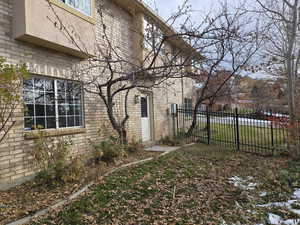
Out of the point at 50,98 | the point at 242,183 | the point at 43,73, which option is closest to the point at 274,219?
the point at 242,183

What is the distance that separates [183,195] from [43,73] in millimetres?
4544

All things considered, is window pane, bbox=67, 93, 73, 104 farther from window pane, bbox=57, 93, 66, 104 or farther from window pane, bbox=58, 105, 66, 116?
window pane, bbox=58, 105, 66, 116

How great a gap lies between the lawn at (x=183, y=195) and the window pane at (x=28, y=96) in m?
2.80

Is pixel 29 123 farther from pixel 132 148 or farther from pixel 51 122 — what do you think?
pixel 132 148

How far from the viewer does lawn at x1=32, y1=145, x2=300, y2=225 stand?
9.90 feet

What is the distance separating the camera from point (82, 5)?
5.96 m

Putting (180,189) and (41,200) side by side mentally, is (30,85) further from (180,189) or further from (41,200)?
(180,189)

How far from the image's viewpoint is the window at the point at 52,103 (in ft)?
15.9

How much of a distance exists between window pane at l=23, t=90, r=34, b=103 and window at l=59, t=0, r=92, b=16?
9.01ft

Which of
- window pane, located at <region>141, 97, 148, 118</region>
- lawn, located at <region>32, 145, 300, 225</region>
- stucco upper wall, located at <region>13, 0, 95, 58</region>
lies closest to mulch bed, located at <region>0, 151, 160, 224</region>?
lawn, located at <region>32, 145, 300, 225</region>

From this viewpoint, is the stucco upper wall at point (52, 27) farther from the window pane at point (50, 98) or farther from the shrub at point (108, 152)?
the shrub at point (108, 152)

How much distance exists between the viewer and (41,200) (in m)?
3.47

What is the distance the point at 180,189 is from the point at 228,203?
3.22 ft

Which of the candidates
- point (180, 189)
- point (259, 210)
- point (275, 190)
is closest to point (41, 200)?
point (180, 189)
